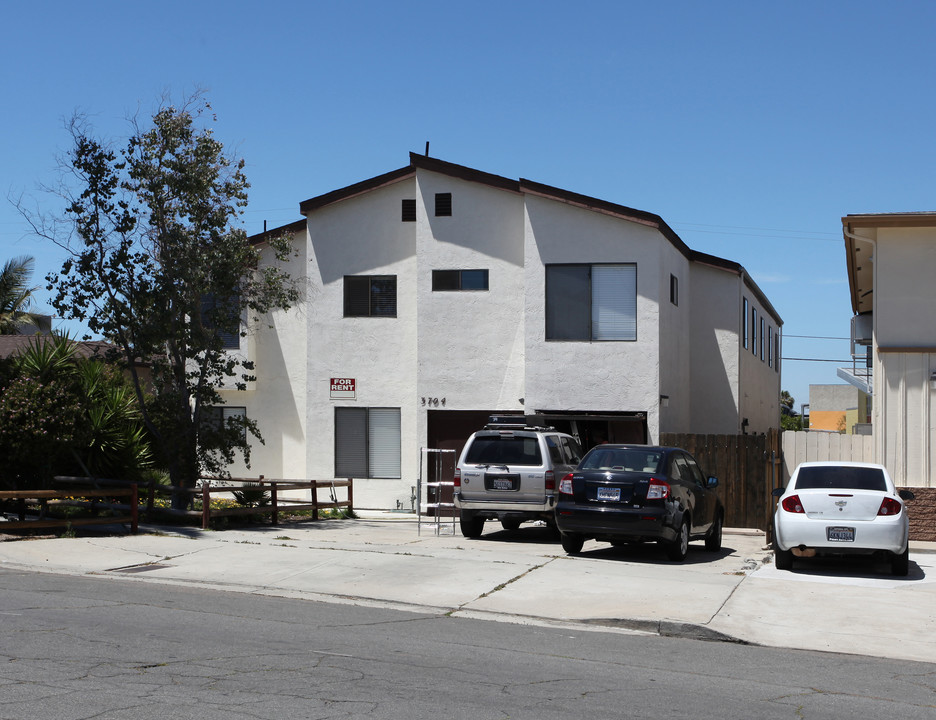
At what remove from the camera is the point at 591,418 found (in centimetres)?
2139

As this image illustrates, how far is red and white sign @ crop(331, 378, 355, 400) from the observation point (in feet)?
77.3

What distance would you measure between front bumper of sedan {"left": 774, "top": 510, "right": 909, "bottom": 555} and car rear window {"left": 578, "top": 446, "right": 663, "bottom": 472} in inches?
77.7

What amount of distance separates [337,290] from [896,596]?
14.9m

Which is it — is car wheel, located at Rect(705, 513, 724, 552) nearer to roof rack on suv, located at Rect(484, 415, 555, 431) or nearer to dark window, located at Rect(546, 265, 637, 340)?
roof rack on suv, located at Rect(484, 415, 555, 431)

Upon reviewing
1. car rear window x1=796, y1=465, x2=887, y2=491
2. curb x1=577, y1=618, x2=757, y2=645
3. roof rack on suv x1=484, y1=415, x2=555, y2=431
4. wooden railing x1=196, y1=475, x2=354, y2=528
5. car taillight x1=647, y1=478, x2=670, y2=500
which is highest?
roof rack on suv x1=484, y1=415, x2=555, y2=431

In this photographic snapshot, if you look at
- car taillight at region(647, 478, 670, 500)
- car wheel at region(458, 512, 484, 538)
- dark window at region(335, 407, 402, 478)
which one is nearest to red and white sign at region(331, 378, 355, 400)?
dark window at region(335, 407, 402, 478)

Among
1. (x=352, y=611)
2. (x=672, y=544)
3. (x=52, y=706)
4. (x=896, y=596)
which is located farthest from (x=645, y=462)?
(x=52, y=706)

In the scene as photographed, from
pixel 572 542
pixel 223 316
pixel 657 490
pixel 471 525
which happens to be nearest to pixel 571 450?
pixel 471 525

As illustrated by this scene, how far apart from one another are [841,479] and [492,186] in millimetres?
11200

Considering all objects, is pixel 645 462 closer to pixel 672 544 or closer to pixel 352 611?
pixel 672 544

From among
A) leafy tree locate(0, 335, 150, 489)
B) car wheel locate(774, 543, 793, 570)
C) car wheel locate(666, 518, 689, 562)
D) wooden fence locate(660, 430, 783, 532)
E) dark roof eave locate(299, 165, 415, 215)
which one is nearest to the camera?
car wheel locate(774, 543, 793, 570)

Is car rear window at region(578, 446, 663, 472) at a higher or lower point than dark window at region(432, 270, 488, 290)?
lower

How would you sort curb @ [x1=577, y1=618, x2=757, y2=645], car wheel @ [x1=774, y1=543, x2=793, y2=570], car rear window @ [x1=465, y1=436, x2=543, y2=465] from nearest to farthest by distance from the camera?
curb @ [x1=577, y1=618, x2=757, y2=645] < car wheel @ [x1=774, y1=543, x2=793, y2=570] < car rear window @ [x1=465, y1=436, x2=543, y2=465]

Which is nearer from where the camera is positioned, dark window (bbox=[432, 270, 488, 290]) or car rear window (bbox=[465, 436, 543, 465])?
car rear window (bbox=[465, 436, 543, 465])
